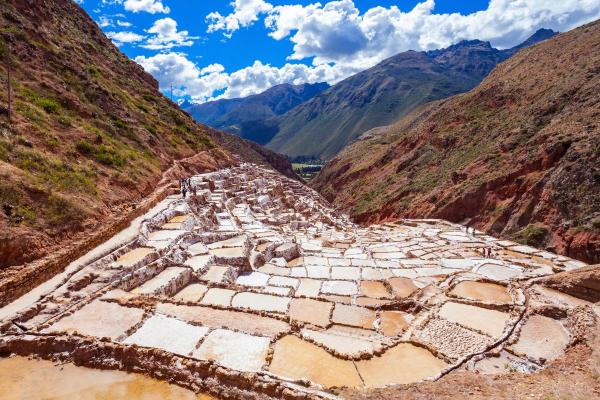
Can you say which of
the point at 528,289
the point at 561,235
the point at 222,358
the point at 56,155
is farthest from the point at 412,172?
the point at 222,358

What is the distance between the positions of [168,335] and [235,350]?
1631 mm

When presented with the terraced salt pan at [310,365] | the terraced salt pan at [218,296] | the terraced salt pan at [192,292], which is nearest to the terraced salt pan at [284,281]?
the terraced salt pan at [218,296]

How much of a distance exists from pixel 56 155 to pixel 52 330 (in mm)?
10575

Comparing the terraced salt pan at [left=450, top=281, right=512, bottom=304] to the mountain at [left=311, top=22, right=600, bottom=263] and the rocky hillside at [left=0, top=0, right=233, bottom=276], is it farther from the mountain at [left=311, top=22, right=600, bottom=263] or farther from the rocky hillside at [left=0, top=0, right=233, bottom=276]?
the rocky hillside at [left=0, top=0, right=233, bottom=276]

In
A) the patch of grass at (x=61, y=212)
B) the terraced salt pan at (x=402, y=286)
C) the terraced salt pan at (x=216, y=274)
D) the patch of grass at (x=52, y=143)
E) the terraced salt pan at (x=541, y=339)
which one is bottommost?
the terraced salt pan at (x=541, y=339)

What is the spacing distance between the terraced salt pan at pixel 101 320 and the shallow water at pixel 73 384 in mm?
808

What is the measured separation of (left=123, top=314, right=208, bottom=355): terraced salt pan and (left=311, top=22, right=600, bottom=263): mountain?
19.7 metres

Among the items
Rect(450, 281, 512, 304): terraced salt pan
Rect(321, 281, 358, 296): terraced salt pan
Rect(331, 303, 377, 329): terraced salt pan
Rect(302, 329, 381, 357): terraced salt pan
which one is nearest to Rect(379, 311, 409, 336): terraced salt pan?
Rect(331, 303, 377, 329): terraced salt pan

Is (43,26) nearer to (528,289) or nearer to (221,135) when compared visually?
(528,289)

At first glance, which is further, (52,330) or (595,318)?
(595,318)

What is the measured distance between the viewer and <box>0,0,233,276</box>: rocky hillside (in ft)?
37.1

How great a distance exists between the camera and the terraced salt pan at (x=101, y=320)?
8.02 meters

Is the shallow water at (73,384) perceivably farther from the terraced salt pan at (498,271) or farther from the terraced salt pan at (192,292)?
the terraced salt pan at (498,271)

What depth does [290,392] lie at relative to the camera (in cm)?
618
